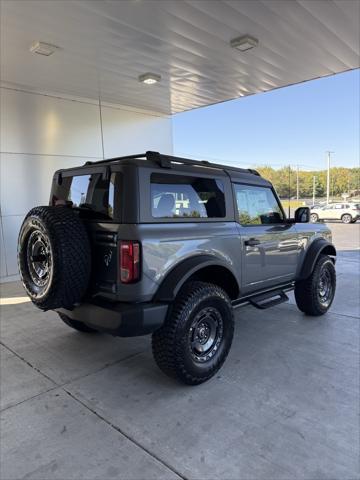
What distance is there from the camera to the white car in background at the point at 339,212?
21047 mm

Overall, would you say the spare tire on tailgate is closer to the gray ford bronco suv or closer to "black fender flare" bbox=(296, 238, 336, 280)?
the gray ford bronco suv

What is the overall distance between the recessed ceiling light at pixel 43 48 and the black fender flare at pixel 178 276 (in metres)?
3.99

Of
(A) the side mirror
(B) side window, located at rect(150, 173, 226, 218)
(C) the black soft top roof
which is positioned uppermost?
(C) the black soft top roof

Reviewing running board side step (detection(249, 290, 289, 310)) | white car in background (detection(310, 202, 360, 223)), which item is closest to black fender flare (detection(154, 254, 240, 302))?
running board side step (detection(249, 290, 289, 310))

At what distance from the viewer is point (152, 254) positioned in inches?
105

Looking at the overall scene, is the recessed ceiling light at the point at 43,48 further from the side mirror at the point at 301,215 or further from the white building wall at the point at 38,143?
the side mirror at the point at 301,215

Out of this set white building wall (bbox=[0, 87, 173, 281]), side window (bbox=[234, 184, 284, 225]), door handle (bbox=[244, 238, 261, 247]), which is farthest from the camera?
white building wall (bbox=[0, 87, 173, 281])

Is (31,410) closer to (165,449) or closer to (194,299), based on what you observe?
(165,449)

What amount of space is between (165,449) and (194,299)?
42.3 inches

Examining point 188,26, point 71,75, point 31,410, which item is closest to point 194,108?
point 71,75

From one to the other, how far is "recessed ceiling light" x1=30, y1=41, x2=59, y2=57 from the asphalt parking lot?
3871 millimetres

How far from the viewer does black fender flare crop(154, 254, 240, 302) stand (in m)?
2.73

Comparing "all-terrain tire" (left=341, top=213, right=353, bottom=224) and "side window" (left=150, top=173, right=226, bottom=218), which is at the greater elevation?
"side window" (left=150, top=173, right=226, bottom=218)

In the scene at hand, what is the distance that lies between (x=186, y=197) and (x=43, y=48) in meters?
3.60
